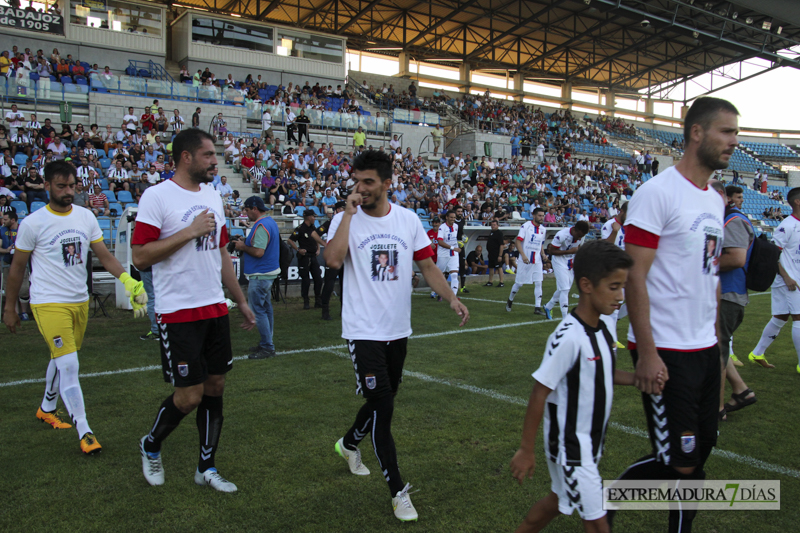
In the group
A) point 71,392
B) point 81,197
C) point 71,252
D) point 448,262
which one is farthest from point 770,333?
point 81,197

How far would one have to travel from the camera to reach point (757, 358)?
7293 mm

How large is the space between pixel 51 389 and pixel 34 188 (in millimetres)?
11224

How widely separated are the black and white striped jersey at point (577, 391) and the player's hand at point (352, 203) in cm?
151

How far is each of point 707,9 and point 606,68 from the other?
42.0 ft

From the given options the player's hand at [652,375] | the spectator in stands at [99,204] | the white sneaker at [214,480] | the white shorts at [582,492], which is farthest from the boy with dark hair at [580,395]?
the spectator in stands at [99,204]

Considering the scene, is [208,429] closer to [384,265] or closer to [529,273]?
[384,265]

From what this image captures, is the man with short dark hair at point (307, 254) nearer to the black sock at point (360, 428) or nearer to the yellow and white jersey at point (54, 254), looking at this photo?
the yellow and white jersey at point (54, 254)

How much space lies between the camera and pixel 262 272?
25.7ft

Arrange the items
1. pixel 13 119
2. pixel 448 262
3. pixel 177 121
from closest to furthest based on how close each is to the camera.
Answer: pixel 448 262, pixel 13 119, pixel 177 121

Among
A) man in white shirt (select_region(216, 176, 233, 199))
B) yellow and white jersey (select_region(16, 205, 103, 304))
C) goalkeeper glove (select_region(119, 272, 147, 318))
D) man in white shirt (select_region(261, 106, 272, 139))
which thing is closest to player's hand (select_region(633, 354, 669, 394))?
yellow and white jersey (select_region(16, 205, 103, 304))

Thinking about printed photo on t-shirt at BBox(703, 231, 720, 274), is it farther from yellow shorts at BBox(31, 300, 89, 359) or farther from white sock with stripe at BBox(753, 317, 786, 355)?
white sock with stripe at BBox(753, 317, 786, 355)

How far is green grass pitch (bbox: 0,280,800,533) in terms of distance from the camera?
3.38m

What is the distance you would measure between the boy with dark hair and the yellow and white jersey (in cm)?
390

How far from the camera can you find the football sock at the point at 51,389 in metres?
4.78
